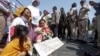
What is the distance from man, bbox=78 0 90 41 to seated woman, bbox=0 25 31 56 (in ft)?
19.4

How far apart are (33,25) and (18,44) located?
2.40 m

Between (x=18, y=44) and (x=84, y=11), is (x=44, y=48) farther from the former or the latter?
(x=84, y=11)

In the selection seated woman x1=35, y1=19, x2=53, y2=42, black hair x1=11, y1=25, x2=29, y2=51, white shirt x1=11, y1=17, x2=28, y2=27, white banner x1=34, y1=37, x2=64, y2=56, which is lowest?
white banner x1=34, y1=37, x2=64, y2=56

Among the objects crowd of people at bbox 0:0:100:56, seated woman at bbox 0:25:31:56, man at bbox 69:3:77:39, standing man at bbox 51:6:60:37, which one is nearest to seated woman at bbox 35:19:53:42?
crowd of people at bbox 0:0:100:56

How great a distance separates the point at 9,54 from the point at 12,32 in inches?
25.3

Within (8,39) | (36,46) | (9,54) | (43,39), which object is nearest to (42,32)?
(43,39)

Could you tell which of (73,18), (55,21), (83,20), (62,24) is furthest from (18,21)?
(62,24)

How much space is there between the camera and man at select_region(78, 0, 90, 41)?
40.0 feet

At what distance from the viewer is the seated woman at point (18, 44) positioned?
20.7 feet

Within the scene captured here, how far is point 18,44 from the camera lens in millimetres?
6398

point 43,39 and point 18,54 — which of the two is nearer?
point 18,54

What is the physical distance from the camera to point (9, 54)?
6312 mm

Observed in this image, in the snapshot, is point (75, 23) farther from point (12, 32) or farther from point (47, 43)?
point (12, 32)

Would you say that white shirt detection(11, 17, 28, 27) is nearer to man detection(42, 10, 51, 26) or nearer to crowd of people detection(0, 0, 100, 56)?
crowd of people detection(0, 0, 100, 56)
